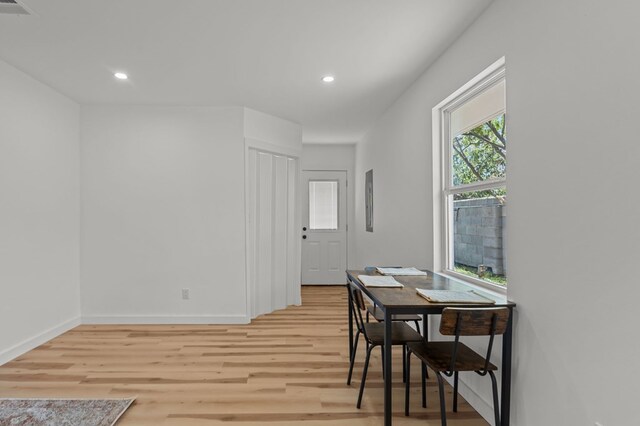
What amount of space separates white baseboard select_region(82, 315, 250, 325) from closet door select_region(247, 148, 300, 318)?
262 millimetres

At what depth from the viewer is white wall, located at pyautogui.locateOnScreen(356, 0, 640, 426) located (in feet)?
4.53

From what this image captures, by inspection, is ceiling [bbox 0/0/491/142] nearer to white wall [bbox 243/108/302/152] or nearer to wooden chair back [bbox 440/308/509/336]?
white wall [bbox 243/108/302/152]

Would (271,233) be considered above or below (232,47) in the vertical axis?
below

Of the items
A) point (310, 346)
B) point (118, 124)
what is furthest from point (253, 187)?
point (310, 346)

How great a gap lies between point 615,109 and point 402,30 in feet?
4.99

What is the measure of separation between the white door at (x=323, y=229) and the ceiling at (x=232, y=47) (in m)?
2.67

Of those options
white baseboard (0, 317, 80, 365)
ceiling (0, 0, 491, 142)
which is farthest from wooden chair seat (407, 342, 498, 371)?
white baseboard (0, 317, 80, 365)

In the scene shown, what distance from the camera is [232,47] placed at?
9.40 ft

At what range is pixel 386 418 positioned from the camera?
2006 millimetres

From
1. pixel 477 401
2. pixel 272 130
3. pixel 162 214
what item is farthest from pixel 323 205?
pixel 477 401

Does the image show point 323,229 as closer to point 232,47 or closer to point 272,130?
point 272,130

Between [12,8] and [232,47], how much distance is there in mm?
1326

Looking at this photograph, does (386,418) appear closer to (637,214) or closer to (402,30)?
(637,214)

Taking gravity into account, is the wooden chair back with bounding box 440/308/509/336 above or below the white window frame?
below
